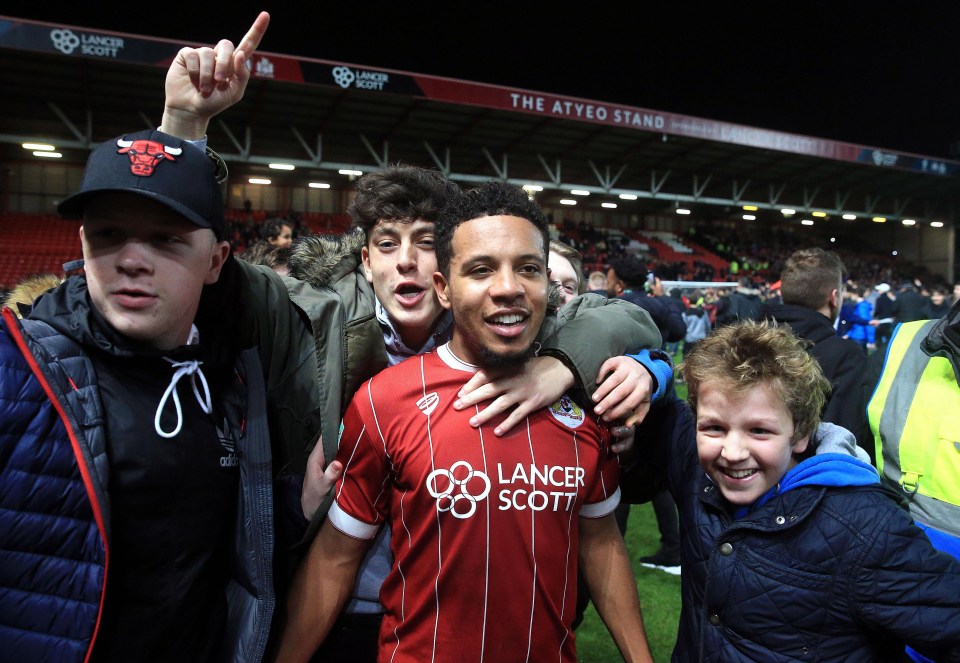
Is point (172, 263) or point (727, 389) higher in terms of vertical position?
point (172, 263)

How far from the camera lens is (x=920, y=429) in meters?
2.12

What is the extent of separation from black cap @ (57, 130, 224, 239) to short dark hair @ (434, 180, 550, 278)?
Result: 0.63 m

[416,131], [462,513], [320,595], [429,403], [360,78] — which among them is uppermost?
[360,78]

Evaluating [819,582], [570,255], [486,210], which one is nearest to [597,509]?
[819,582]

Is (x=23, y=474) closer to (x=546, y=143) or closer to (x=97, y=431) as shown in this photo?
(x=97, y=431)

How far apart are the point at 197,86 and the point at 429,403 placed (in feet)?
3.28

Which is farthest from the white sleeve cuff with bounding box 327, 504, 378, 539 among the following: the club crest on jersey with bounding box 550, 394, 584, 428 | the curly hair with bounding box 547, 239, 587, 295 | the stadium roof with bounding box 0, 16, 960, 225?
the stadium roof with bounding box 0, 16, 960, 225

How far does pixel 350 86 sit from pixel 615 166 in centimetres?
1226

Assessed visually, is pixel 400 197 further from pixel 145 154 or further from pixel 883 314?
pixel 883 314

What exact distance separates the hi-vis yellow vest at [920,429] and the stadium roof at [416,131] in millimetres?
14679

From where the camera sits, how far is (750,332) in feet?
6.03

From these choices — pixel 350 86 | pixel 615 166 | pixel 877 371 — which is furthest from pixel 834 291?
pixel 615 166

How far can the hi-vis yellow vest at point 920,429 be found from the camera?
2.04 metres

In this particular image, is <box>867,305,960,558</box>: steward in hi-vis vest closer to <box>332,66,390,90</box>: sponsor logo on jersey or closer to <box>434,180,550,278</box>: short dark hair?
<box>434,180,550,278</box>: short dark hair
